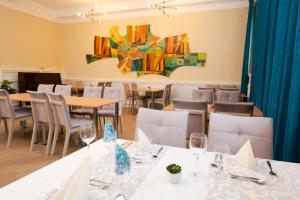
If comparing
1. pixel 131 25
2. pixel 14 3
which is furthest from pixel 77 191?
pixel 14 3

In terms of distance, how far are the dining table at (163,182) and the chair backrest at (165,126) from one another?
0.49m

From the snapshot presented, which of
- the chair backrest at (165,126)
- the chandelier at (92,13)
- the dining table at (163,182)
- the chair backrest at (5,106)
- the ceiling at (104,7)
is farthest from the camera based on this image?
the chandelier at (92,13)

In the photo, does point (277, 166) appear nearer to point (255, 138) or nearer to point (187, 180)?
point (255, 138)

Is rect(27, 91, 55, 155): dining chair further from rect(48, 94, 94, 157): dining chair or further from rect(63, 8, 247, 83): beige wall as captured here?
rect(63, 8, 247, 83): beige wall

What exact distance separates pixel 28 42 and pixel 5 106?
4.34m

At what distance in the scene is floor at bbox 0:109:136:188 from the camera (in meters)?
2.56

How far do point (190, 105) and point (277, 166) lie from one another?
5.47ft

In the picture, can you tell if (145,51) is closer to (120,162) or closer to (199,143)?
(199,143)

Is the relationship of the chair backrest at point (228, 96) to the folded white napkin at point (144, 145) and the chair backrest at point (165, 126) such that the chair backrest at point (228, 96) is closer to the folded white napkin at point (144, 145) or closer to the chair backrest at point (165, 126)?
the chair backrest at point (165, 126)

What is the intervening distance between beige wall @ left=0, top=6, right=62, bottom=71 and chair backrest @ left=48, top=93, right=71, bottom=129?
4511mm

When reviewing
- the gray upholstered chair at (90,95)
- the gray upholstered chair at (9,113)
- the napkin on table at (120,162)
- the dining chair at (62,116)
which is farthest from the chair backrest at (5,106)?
the napkin on table at (120,162)

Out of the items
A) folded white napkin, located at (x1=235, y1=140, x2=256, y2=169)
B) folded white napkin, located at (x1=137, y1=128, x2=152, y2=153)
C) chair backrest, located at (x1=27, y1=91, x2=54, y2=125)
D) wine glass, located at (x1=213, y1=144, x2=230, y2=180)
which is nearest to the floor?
chair backrest, located at (x1=27, y1=91, x2=54, y2=125)

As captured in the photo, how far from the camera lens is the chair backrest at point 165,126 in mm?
1727

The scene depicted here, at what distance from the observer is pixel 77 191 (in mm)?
719
